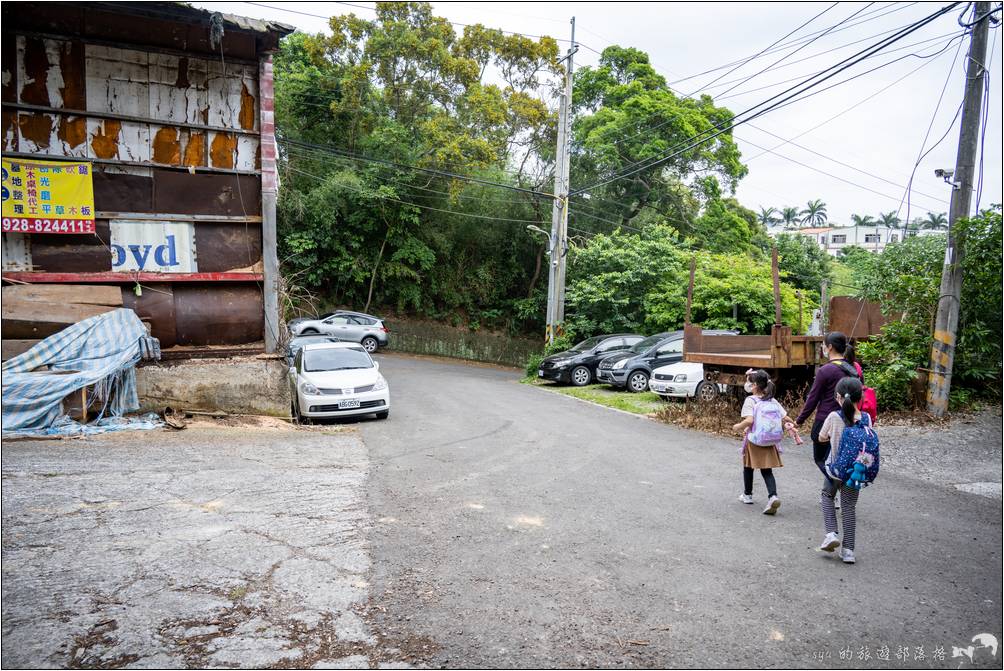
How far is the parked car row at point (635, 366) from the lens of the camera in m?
15.3

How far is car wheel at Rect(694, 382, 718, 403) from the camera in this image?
13.1 m

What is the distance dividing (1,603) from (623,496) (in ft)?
17.1

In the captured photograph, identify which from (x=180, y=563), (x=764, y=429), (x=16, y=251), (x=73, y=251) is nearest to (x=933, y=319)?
(x=764, y=429)

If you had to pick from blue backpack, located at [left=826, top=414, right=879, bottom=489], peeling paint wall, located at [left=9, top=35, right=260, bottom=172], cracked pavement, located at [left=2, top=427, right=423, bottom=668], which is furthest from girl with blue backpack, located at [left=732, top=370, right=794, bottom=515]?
peeling paint wall, located at [left=9, top=35, right=260, bottom=172]

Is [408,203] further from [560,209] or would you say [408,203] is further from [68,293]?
[68,293]

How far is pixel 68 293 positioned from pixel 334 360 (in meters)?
4.65

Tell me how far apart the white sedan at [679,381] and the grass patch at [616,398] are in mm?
353

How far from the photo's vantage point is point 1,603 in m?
3.85

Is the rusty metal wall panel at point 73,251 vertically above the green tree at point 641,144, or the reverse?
the green tree at point 641,144

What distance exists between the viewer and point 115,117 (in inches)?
419

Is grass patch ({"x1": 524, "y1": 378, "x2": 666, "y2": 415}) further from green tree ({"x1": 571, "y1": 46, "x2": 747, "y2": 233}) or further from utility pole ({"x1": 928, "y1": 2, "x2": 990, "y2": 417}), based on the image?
green tree ({"x1": 571, "y1": 46, "x2": 747, "y2": 233})

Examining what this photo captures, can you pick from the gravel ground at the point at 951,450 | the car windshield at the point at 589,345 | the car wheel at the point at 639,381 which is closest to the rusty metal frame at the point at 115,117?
the gravel ground at the point at 951,450

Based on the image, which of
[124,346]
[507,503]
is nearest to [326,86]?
[124,346]

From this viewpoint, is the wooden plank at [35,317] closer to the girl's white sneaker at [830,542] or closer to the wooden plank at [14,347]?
the wooden plank at [14,347]
